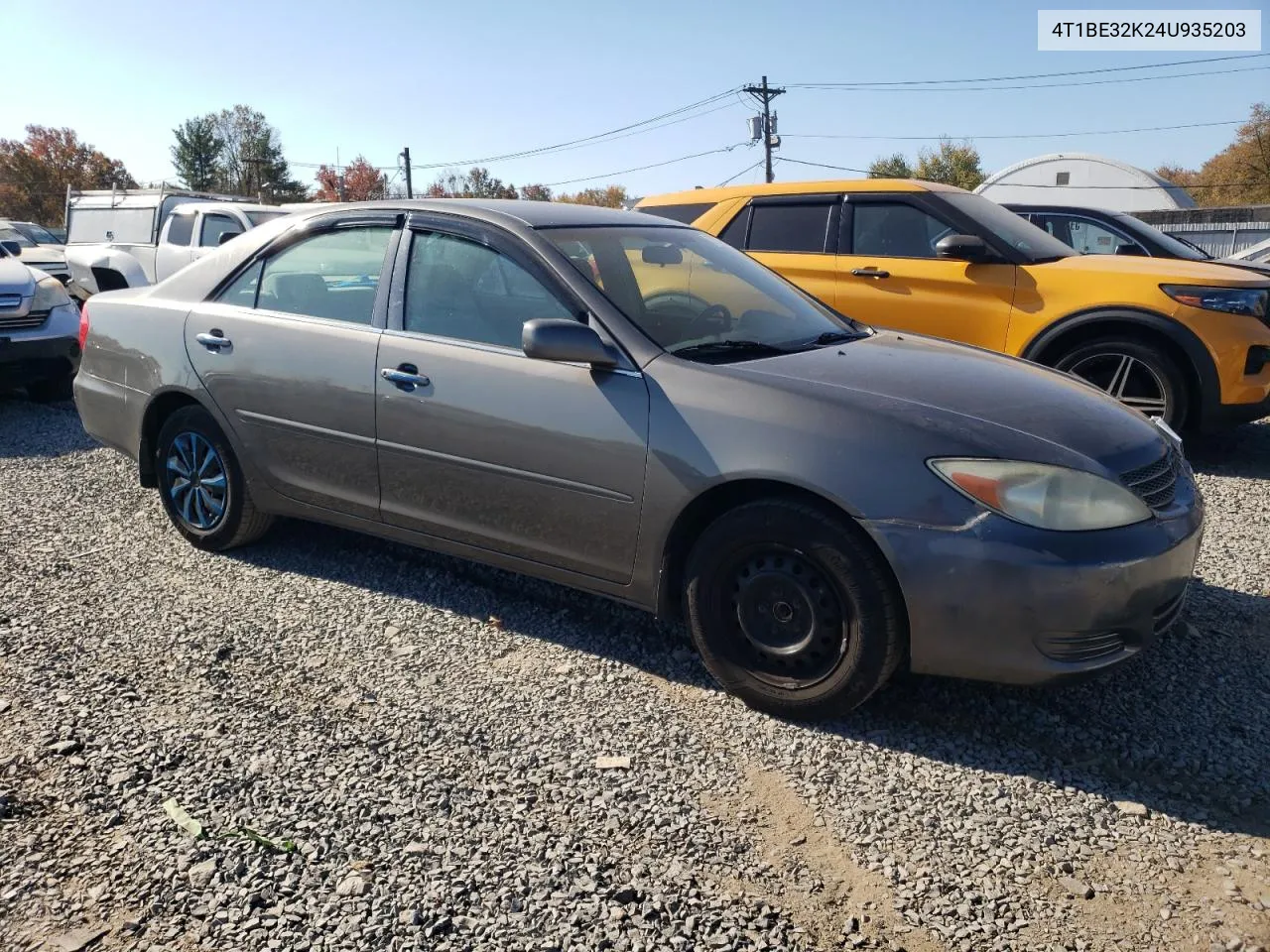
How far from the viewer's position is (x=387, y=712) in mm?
3301

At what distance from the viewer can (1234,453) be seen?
23.0ft

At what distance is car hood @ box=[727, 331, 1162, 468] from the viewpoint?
3.04 m

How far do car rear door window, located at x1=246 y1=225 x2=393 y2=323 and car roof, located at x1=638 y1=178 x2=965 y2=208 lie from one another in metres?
4.21

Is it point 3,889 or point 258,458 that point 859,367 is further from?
point 3,889

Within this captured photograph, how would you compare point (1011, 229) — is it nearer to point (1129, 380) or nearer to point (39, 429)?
point (1129, 380)

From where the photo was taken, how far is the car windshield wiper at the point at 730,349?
11.4ft

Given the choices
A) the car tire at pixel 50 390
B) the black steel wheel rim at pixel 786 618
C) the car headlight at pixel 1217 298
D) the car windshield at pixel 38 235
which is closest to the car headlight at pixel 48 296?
the car tire at pixel 50 390

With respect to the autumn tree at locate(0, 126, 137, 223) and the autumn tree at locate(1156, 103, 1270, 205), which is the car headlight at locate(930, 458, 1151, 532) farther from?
the autumn tree at locate(0, 126, 137, 223)

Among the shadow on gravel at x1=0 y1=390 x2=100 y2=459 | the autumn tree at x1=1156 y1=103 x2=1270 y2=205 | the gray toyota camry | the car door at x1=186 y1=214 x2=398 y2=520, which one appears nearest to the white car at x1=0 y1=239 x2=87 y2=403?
the shadow on gravel at x1=0 y1=390 x2=100 y2=459

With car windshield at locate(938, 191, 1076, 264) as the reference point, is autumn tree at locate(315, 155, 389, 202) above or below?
above

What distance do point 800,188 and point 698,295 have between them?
3.96m

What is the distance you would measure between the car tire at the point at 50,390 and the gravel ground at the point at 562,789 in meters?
5.33

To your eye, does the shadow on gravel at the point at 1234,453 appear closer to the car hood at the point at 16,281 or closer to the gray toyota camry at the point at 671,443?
the gray toyota camry at the point at 671,443

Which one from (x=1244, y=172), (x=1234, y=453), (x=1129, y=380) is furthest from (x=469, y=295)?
(x=1244, y=172)
